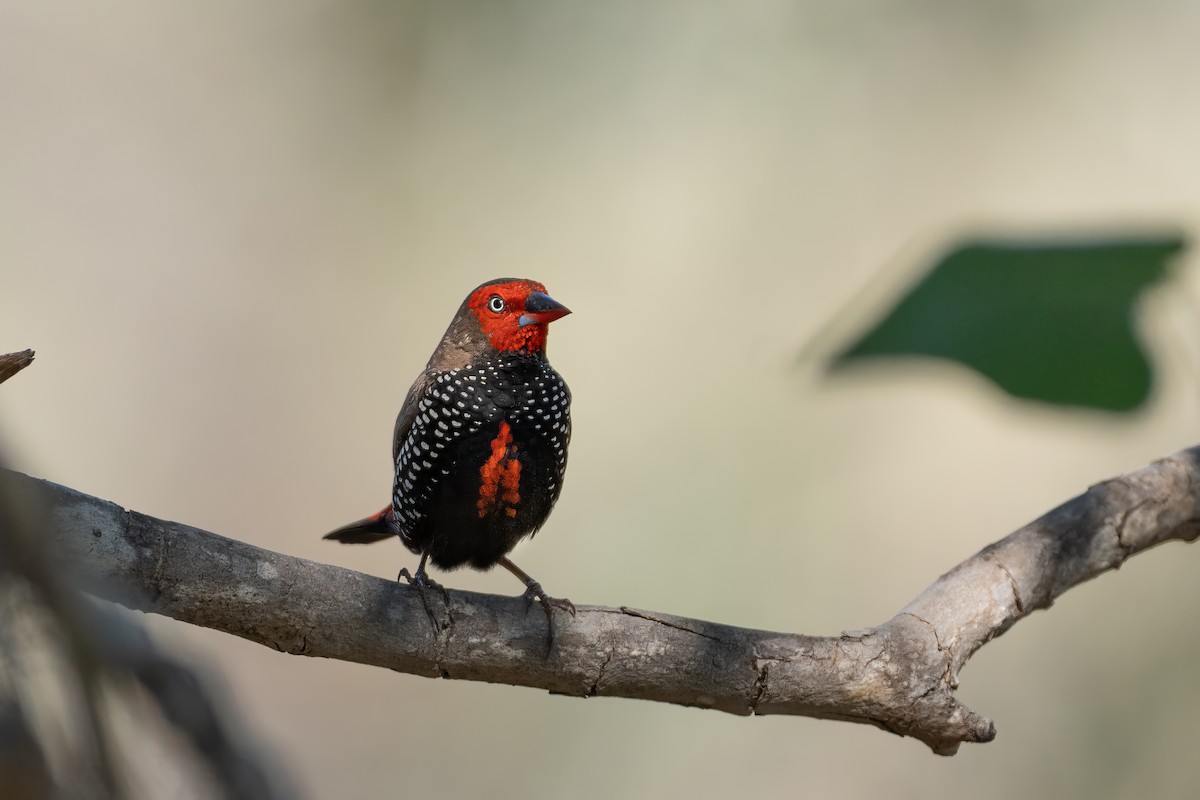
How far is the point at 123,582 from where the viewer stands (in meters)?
2.03

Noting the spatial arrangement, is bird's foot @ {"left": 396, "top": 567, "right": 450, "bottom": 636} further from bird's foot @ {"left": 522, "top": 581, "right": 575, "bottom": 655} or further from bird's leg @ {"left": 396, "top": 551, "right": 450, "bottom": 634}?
bird's foot @ {"left": 522, "top": 581, "right": 575, "bottom": 655}

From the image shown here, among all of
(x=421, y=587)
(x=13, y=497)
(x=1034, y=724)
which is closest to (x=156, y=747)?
(x=13, y=497)

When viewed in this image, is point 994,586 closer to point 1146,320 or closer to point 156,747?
point 1146,320

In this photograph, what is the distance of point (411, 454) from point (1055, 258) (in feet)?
5.58

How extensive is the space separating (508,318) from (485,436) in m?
0.37

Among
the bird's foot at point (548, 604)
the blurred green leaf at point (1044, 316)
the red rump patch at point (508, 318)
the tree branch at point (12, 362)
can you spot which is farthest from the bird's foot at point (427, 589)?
Answer: the blurred green leaf at point (1044, 316)

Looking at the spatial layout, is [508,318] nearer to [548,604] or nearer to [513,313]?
[513,313]

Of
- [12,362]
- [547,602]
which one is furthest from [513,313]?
[12,362]

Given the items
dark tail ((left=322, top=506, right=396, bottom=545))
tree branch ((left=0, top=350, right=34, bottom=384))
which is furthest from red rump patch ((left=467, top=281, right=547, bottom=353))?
tree branch ((left=0, top=350, right=34, bottom=384))

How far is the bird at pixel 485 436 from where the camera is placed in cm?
299

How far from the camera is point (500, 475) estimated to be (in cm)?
299

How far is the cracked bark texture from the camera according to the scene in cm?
215

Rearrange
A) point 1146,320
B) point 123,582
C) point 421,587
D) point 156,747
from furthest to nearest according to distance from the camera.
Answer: point 1146,320, point 421,587, point 123,582, point 156,747

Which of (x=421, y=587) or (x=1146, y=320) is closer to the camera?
(x=421, y=587)
